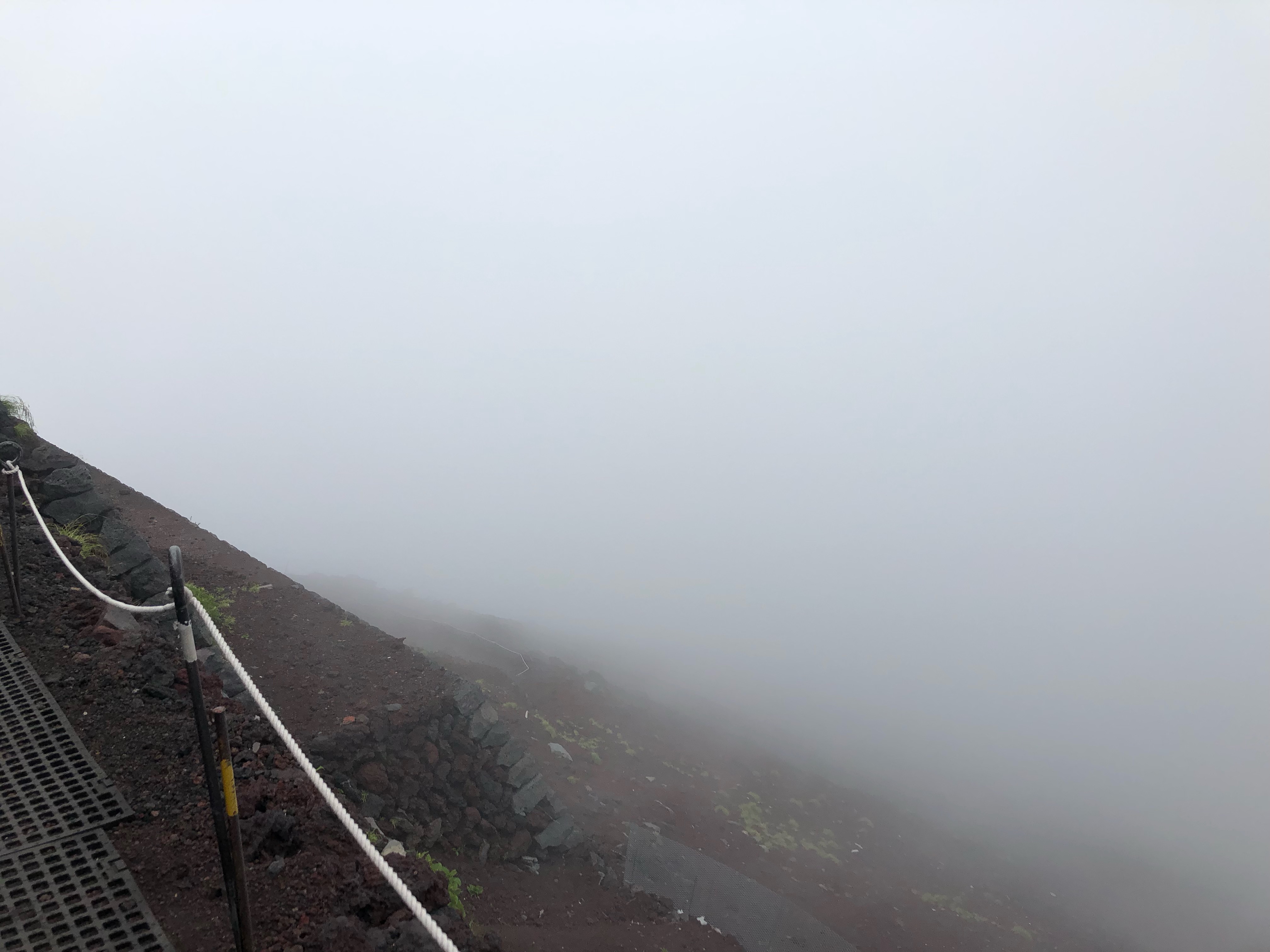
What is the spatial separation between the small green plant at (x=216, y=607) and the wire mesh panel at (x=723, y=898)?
7.79 m

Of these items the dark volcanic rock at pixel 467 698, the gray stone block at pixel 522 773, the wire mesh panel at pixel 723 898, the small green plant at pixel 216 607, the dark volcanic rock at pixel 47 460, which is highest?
the dark volcanic rock at pixel 47 460

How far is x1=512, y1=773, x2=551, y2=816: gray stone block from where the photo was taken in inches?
426

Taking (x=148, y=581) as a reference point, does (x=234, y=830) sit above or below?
below

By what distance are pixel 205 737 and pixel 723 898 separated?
11.3 meters

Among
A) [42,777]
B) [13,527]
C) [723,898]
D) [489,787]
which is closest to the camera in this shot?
[42,777]

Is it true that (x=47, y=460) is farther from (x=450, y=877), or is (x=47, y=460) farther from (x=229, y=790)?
(x=229, y=790)

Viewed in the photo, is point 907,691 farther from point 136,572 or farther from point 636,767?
point 136,572

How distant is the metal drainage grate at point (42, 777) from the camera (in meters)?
4.62

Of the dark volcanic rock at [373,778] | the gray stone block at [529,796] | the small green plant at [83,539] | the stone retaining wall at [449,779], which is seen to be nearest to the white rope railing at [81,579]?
the small green plant at [83,539]

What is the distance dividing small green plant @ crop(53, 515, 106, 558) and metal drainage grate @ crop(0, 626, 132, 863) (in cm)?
296

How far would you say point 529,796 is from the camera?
36.1ft

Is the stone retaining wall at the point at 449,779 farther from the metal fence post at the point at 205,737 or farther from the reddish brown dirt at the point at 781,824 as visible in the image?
the metal fence post at the point at 205,737

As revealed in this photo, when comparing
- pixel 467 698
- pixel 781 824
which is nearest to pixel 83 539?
pixel 467 698

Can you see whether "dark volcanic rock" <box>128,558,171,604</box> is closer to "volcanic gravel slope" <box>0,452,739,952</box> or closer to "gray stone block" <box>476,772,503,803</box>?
"volcanic gravel slope" <box>0,452,739,952</box>
